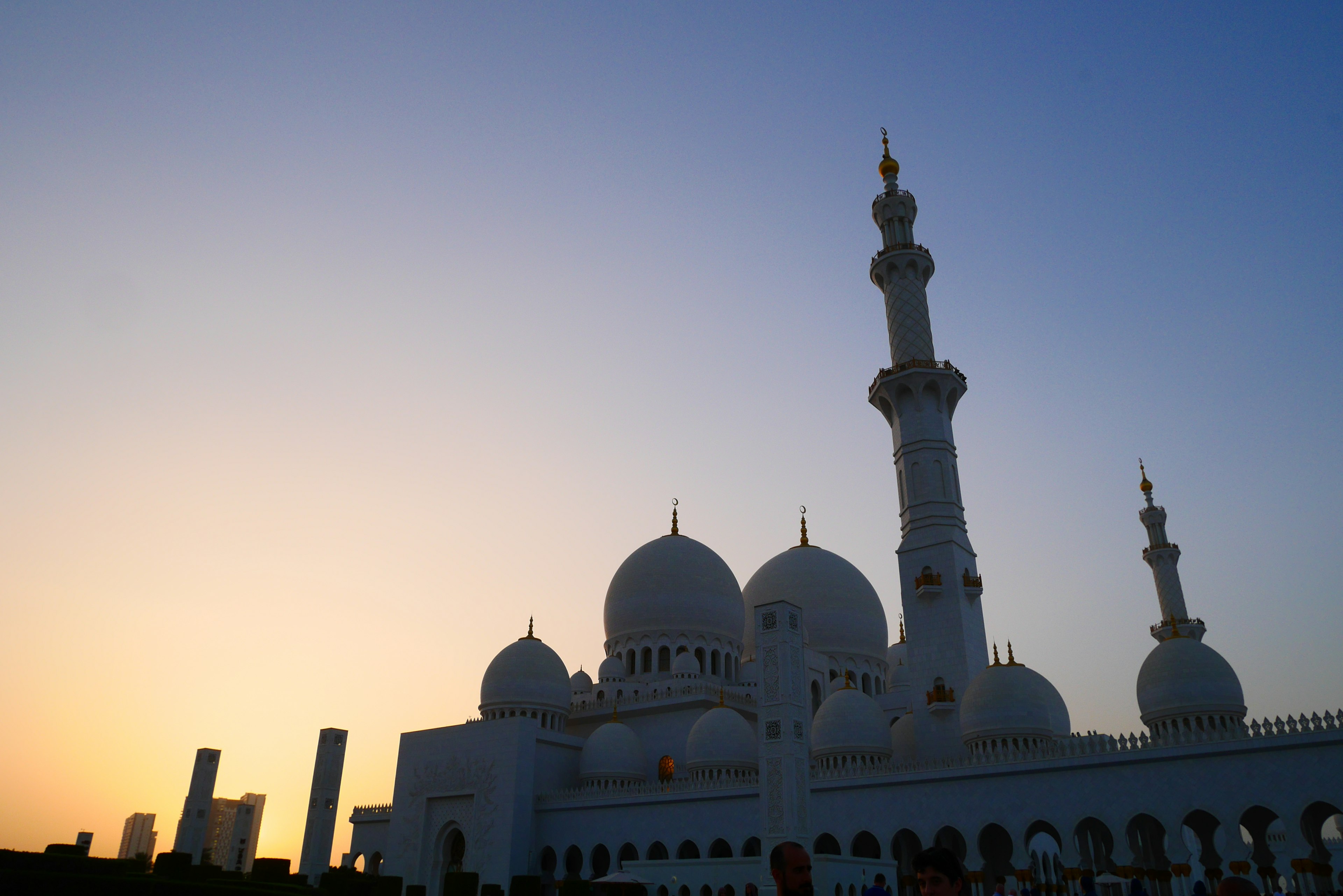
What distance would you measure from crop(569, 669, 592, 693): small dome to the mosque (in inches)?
5.6

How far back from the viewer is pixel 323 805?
37.9 meters

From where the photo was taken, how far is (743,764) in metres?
29.5

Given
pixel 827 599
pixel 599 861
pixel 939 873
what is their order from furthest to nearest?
pixel 827 599 → pixel 599 861 → pixel 939 873

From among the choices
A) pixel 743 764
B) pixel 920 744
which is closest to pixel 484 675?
pixel 743 764

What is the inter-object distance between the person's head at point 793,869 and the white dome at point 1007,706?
2258cm

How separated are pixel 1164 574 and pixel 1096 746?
725 inches

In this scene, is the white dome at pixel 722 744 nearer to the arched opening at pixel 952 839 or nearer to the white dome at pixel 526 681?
the arched opening at pixel 952 839

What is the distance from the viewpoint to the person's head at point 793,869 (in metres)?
4.10

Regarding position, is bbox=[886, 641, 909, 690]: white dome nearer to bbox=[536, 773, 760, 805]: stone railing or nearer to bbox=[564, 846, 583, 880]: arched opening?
bbox=[536, 773, 760, 805]: stone railing

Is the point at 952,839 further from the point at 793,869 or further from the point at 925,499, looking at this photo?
the point at 793,869

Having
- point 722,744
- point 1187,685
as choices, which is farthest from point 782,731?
point 1187,685

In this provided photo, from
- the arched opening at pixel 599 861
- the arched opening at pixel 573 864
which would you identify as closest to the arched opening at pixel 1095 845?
the arched opening at pixel 599 861

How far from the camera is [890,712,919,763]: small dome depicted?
93.2 feet

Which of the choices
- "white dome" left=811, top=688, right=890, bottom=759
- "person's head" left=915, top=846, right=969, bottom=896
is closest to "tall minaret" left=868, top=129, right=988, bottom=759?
"white dome" left=811, top=688, right=890, bottom=759
